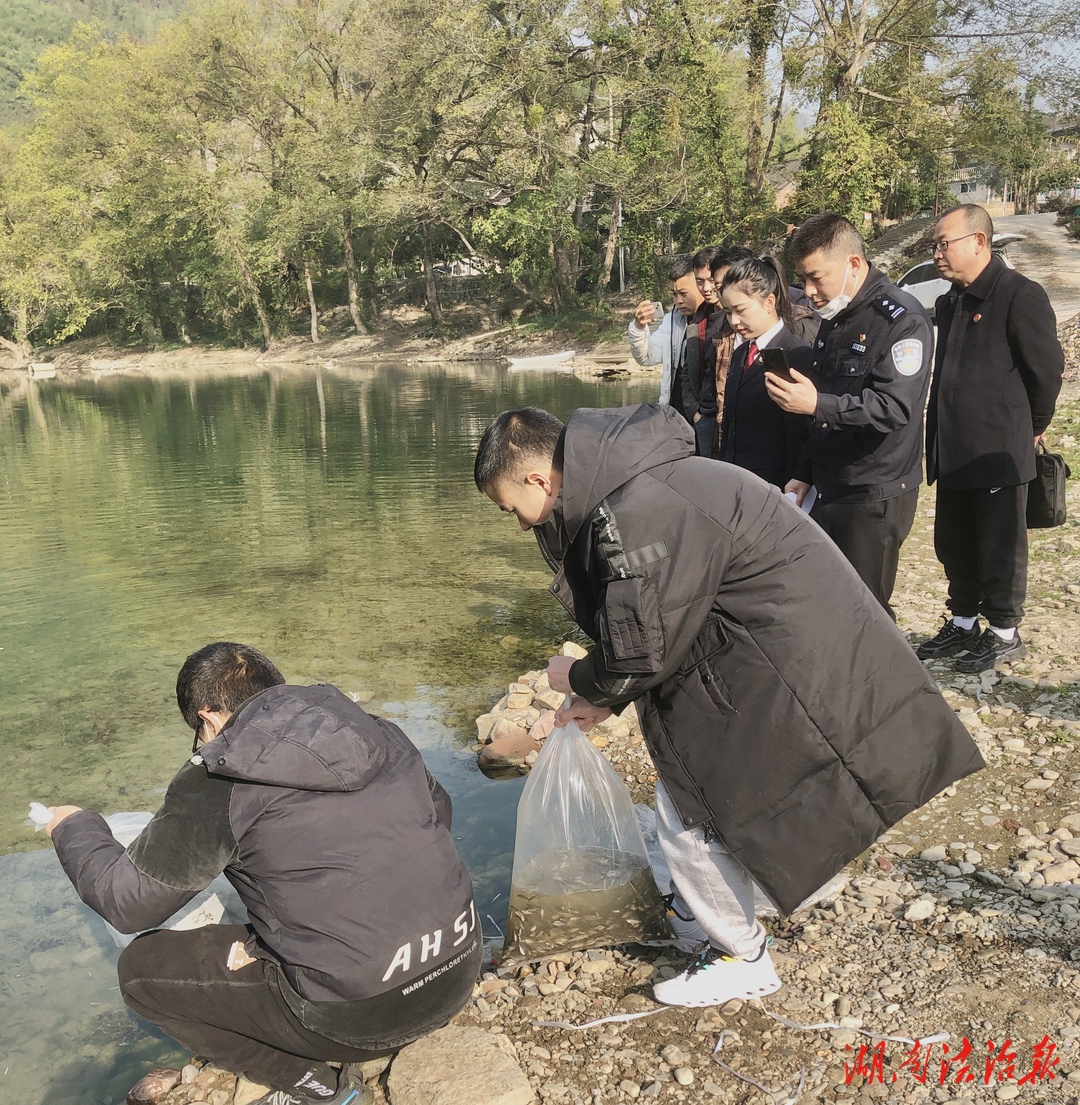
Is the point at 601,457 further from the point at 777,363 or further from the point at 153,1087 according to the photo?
the point at 153,1087

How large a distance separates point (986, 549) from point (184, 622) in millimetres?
6046

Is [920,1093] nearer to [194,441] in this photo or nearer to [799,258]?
[799,258]

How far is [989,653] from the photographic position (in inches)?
194

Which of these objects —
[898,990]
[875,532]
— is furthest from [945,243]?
[898,990]

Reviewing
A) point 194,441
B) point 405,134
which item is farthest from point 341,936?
point 405,134

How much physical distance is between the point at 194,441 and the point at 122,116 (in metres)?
33.8

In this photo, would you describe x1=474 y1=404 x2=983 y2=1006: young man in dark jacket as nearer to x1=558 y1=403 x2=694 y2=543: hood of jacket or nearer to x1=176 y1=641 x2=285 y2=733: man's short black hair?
x1=558 y1=403 x2=694 y2=543: hood of jacket

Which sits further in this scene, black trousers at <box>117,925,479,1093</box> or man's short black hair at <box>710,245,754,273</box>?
man's short black hair at <box>710,245,754,273</box>

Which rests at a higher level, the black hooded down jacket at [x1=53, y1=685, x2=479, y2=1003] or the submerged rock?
the black hooded down jacket at [x1=53, y1=685, x2=479, y2=1003]

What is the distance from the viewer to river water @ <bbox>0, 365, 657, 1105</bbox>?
3.72 m

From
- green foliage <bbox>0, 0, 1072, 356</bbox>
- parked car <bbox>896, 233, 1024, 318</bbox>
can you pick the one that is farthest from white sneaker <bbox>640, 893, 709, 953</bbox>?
green foliage <bbox>0, 0, 1072, 356</bbox>

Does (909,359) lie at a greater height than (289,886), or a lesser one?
greater

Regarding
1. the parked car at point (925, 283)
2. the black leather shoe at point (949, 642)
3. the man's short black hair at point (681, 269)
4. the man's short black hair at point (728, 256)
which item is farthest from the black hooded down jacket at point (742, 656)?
the parked car at point (925, 283)

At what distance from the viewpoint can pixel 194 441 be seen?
62.1 ft
